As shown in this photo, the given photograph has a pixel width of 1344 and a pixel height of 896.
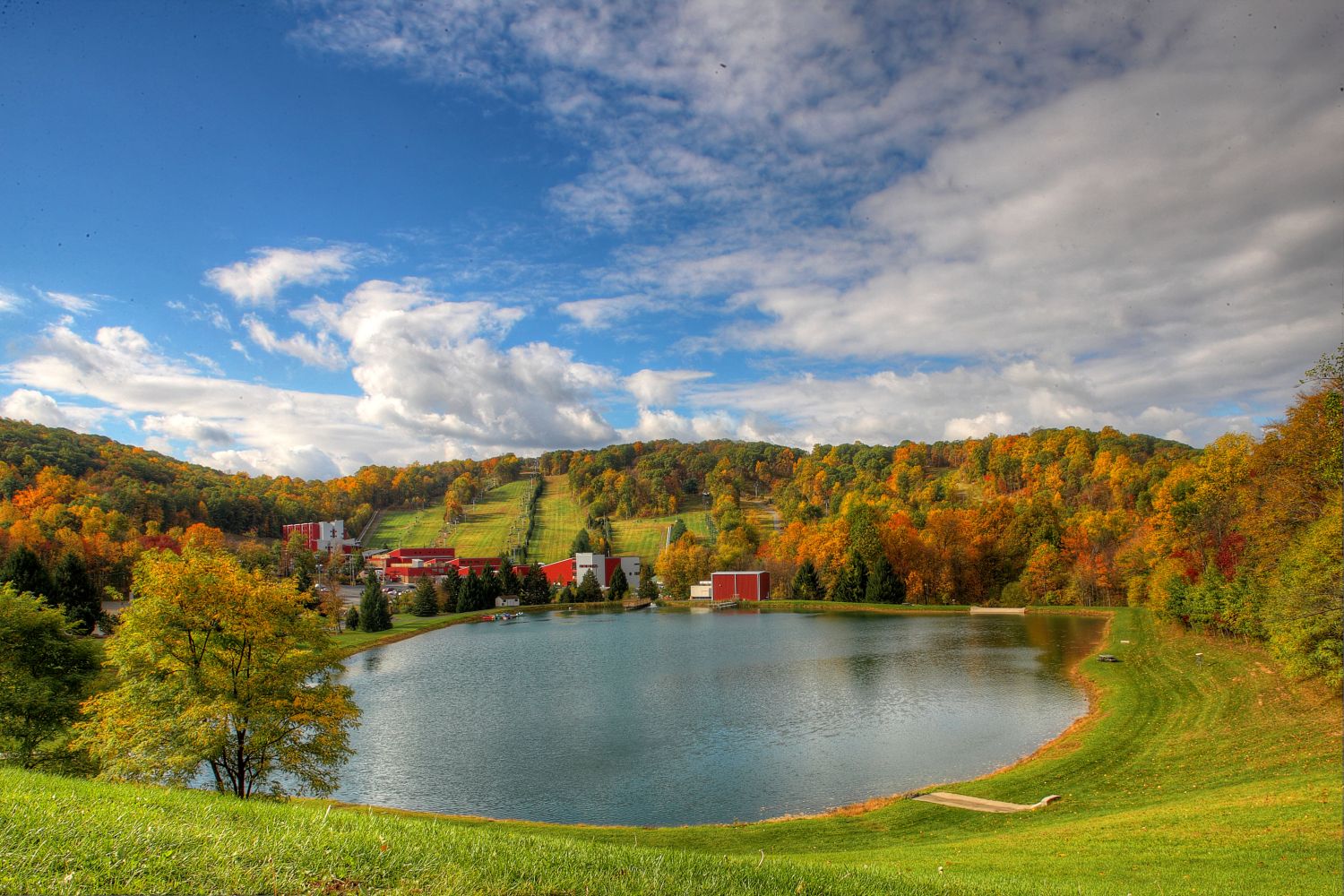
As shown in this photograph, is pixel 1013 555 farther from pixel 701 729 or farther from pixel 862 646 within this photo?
pixel 701 729

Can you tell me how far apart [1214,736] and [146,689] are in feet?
100

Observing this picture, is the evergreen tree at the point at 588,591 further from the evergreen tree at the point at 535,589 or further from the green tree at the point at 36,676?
the green tree at the point at 36,676

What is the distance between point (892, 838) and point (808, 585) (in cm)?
6656

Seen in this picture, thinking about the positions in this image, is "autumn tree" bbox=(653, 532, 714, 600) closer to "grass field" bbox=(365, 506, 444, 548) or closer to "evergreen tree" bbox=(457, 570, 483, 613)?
Answer: "evergreen tree" bbox=(457, 570, 483, 613)

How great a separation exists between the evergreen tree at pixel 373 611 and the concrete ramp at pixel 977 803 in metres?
55.6

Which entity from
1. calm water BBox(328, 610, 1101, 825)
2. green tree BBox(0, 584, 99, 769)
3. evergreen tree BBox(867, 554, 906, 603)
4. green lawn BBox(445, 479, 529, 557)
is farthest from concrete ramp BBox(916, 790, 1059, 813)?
green lawn BBox(445, 479, 529, 557)

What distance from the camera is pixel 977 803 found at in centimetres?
1781

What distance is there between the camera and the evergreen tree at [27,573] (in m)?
43.3

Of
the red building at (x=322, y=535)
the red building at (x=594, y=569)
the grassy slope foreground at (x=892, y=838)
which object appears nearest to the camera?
the grassy slope foreground at (x=892, y=838)

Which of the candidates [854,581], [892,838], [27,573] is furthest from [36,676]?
[854,581]

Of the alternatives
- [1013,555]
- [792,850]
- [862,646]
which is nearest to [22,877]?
[792,850]

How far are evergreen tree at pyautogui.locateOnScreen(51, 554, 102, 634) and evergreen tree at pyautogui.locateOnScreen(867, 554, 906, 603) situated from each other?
6812 centimetres

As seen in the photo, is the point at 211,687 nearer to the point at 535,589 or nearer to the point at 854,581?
the point at 854,581

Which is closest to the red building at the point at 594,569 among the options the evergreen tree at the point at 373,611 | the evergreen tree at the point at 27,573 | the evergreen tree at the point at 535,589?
the evergreen tree at the point at 535,589
